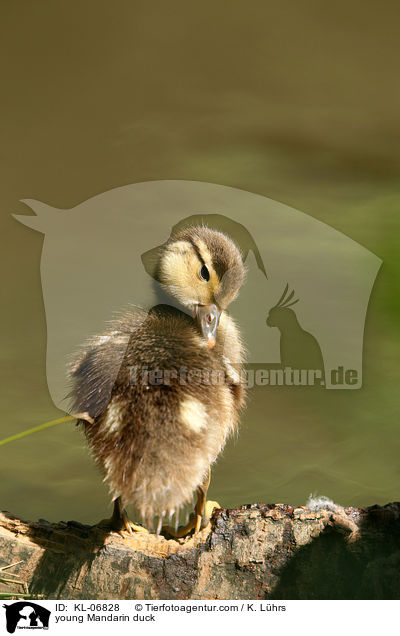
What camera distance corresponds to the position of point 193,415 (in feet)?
3.61

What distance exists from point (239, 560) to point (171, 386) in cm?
31

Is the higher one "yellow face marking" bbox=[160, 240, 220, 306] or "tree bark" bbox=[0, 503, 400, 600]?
"yellow face marking" bbox=[160, 240, 220, 306]

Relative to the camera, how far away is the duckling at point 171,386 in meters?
1.09

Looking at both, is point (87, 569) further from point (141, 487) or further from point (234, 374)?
point (234, 374)

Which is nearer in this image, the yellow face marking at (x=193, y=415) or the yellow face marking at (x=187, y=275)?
the yellow face marking at (x=193, y=415)

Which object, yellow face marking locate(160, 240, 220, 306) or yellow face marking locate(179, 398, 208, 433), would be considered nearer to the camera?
yellow face marking locate(179, 398, 208, 433)

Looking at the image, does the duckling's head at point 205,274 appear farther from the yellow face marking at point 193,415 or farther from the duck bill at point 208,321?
the yellow face marking at point 193,415
